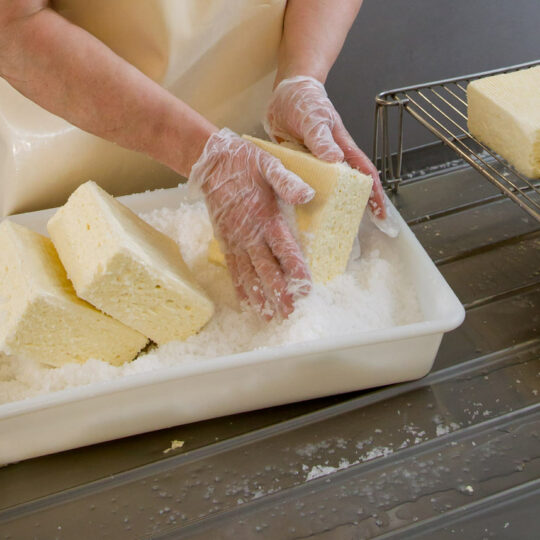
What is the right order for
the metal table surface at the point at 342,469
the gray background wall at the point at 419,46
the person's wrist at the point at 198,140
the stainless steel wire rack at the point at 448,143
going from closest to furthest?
the metal table surface at the point at 342,469 < the person's wrist at the point at 198,140 < the stainless steel wire rack at the point at 448,143 < the gray background wall at the point at 419,46

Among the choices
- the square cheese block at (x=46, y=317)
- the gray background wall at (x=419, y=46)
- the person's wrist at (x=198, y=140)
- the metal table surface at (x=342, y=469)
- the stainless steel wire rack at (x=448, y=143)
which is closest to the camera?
the metal table surface at (x=342, y=469)

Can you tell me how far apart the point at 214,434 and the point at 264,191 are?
40 centimetres

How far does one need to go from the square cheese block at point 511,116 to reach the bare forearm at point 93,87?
0.56 m

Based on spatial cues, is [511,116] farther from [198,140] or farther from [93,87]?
[93,87]

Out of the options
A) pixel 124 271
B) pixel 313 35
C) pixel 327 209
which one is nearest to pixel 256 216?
pixel 327 209

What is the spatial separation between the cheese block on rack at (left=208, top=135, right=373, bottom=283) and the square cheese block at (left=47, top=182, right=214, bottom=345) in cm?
20

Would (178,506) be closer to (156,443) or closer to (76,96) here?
(156,443)

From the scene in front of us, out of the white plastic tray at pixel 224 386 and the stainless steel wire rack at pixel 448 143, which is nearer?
the white plastic tray at pixel 224 386

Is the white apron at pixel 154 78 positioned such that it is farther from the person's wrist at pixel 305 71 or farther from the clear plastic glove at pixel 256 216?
the clear plastic glove at pixel 256 216

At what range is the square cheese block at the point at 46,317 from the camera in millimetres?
940

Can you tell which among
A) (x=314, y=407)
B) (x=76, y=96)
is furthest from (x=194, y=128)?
(x=314, y=407)

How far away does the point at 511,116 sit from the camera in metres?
1.16

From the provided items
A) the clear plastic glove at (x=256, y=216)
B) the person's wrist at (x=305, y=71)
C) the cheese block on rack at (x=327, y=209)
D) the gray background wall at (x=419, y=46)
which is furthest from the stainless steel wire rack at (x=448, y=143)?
the gray background wall at (x=419, y=46)

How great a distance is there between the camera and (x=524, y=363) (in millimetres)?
1001
